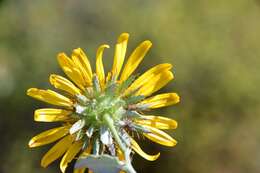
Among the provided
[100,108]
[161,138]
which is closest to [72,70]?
[100,108]

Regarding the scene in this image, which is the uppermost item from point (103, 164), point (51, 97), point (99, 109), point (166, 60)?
point (166, 60)

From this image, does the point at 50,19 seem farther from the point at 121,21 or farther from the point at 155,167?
the point at 155,167

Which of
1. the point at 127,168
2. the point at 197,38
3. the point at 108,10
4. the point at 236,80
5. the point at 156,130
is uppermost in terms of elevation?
the point at 108,10

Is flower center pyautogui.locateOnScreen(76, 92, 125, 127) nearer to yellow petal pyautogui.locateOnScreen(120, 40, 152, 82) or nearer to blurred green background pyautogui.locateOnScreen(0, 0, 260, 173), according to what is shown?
yellow petal pyautogui.locateOnScreen(120, 40, 152, 82)

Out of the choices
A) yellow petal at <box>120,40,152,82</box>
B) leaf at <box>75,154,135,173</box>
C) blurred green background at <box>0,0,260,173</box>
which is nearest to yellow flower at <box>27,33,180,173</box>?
yellow petal at <box>120,40,152,82</box>

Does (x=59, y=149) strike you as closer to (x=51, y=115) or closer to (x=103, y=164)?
(x=51, y=115)

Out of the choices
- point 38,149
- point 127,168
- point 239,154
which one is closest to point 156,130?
point 127,168
